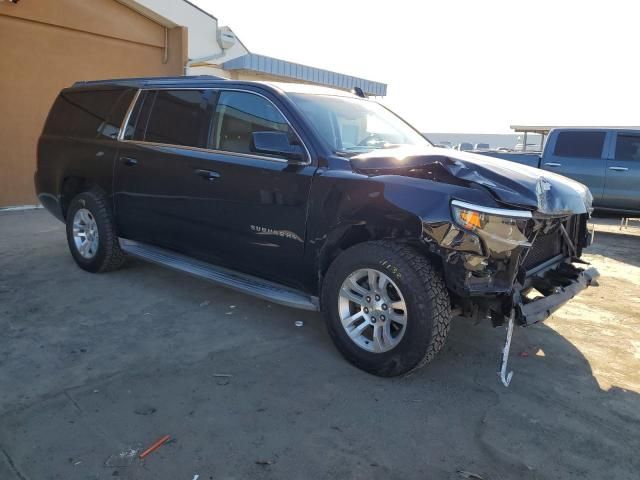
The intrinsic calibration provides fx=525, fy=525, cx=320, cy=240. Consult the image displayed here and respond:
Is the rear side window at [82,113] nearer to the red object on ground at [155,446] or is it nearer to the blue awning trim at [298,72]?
the red object on ground at [155,446]

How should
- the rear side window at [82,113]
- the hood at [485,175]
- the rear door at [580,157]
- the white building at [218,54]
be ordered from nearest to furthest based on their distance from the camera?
the hood at [485,175] < the rear side window at [82,113] < the rear door at [580,157] < the white building at [218,54]

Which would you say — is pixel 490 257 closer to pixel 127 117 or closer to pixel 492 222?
pixel 492 222

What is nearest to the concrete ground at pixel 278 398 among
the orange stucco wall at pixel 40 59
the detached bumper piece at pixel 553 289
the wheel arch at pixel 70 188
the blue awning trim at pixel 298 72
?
the detached bumper piece at pixel 553 289

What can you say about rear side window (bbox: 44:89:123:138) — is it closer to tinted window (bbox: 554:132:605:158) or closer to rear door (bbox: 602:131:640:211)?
tinted window (bbox: 554:132:605:158)

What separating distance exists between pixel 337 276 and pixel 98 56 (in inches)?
348

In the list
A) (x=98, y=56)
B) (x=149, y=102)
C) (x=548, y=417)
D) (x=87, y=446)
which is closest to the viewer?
(x=87, y=446)

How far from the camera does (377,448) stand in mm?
2672

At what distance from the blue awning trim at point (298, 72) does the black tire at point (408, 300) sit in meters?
12.4

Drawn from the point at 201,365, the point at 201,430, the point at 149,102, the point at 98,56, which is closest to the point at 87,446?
the point at 201,430

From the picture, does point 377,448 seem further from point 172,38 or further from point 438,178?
point 172,38

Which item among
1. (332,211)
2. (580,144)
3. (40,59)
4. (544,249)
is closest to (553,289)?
(544,249)

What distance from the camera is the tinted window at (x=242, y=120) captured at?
397 centimetres

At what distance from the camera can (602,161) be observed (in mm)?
9078

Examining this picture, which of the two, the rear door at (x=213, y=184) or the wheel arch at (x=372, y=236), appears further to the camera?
the rear door at (x=213, y=184)
